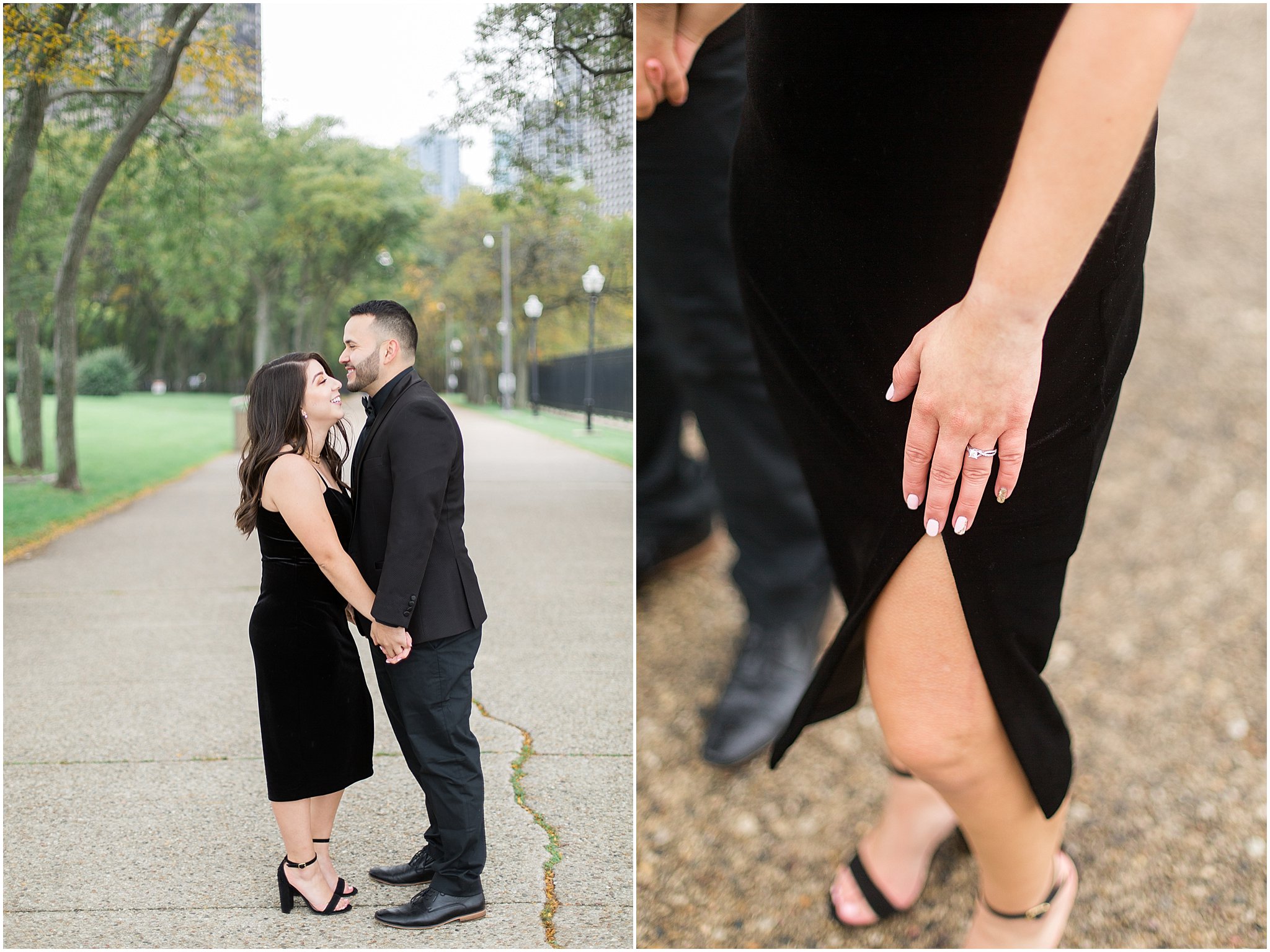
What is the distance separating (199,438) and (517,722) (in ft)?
3.04

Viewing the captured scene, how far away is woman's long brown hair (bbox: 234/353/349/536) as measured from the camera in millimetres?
1307

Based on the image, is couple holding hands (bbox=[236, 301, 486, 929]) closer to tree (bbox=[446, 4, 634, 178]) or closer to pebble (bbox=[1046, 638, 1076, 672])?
tree (bbox=[446, 4, 634, 178])

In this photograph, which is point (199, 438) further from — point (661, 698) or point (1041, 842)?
point (1041, 842)

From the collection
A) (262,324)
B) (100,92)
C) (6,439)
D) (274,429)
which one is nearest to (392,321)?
(274,429)

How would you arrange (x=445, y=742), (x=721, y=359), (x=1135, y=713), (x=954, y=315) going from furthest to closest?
(x=1135, y=713)
(x=721, y=359)
(x=445, y=742)
(x=954, y=315)

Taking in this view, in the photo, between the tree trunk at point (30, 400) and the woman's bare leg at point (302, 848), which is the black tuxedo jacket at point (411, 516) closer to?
the woman's bare leg at point (302, 848)

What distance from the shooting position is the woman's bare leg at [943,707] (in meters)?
1.28

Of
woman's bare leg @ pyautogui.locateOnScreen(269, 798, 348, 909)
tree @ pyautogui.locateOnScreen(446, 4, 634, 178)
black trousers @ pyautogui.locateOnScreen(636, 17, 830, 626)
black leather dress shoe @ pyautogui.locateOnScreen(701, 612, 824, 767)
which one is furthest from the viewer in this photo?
black leather dress shoe @ pyautogui.locateOnScreen(701, 612, 824, 767)

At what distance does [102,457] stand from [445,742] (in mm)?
1818

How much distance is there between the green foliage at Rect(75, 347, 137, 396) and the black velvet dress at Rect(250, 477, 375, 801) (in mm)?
1285

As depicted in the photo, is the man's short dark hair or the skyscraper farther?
the skyscraper

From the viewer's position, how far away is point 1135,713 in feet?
9.31

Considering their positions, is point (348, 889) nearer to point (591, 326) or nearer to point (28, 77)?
point (591, 326)

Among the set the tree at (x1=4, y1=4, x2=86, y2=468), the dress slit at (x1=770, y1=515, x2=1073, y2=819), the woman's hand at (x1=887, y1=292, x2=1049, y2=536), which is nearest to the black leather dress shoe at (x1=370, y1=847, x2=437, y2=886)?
the dress slit at (x1=770, y1=515, x2=1073, y2=819)
